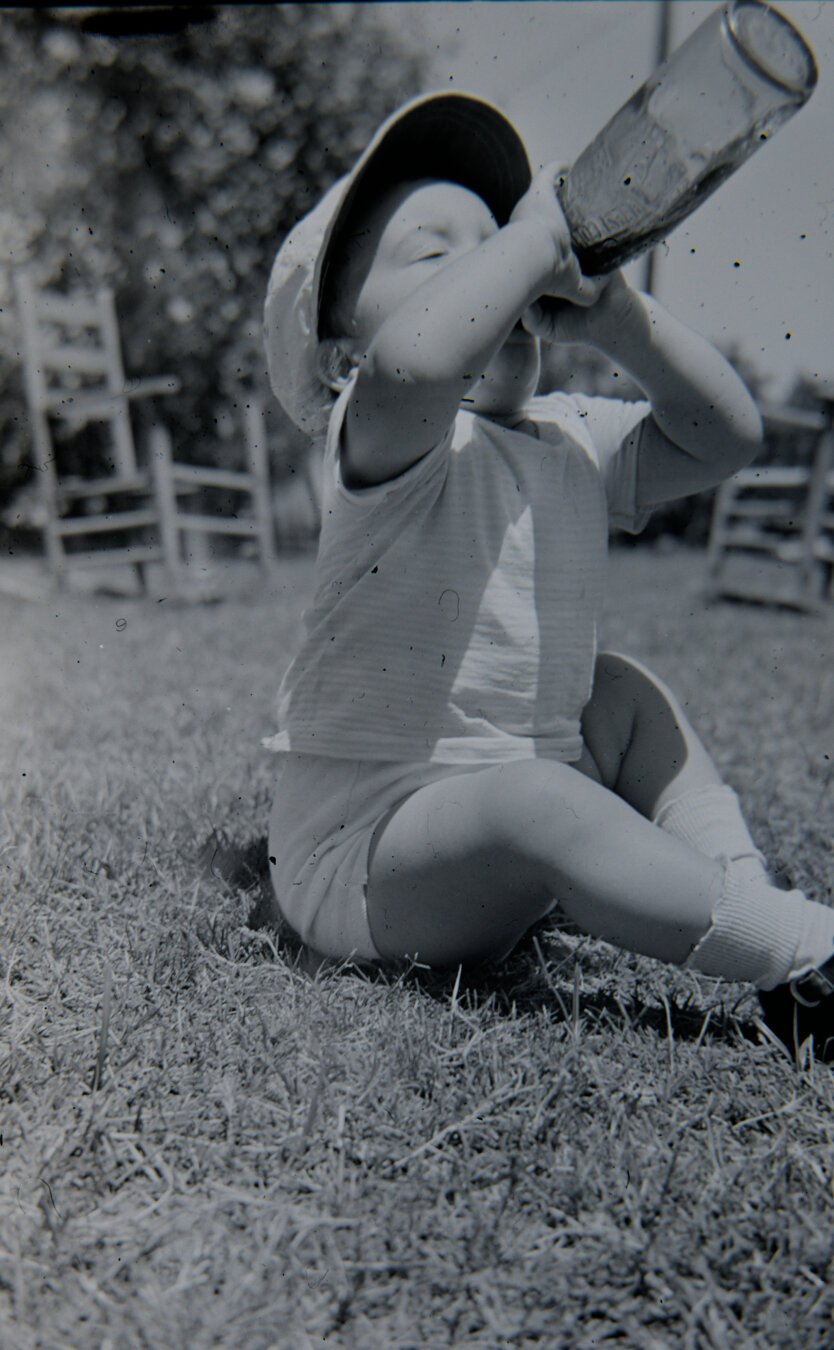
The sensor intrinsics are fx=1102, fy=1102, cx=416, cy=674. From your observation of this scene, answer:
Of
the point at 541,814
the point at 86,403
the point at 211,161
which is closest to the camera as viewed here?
the point at 541,814

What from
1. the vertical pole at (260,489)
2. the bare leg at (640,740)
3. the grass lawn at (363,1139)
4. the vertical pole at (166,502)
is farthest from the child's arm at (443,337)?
the vertical pole at (260,489)

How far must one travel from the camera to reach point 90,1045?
1.14 meters

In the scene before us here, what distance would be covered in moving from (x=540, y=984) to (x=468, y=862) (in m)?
0.24

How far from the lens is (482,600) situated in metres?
1.31

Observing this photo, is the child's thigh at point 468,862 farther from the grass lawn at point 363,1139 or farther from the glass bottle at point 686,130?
the glass bottle at point 686,130

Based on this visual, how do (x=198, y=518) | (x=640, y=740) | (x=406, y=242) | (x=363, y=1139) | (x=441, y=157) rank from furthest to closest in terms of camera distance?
(x=198, y=518) → (x=640, y=740) → (x=441, y=157) → (x=406, y=242) → (x=363, y=1139)

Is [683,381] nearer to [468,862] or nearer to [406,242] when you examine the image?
[406,242]

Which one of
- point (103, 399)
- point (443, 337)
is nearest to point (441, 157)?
point (443, 337)

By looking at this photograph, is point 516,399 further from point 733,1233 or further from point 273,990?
point 733,1233

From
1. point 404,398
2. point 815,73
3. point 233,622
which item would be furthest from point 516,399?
point 233,622

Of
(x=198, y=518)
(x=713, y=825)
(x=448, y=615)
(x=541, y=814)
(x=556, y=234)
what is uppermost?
(x=556, y=234)

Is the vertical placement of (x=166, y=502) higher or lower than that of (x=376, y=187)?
lower

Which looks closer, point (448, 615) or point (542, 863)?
point (542, 863)

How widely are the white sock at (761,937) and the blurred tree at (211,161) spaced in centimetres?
Result: 984
